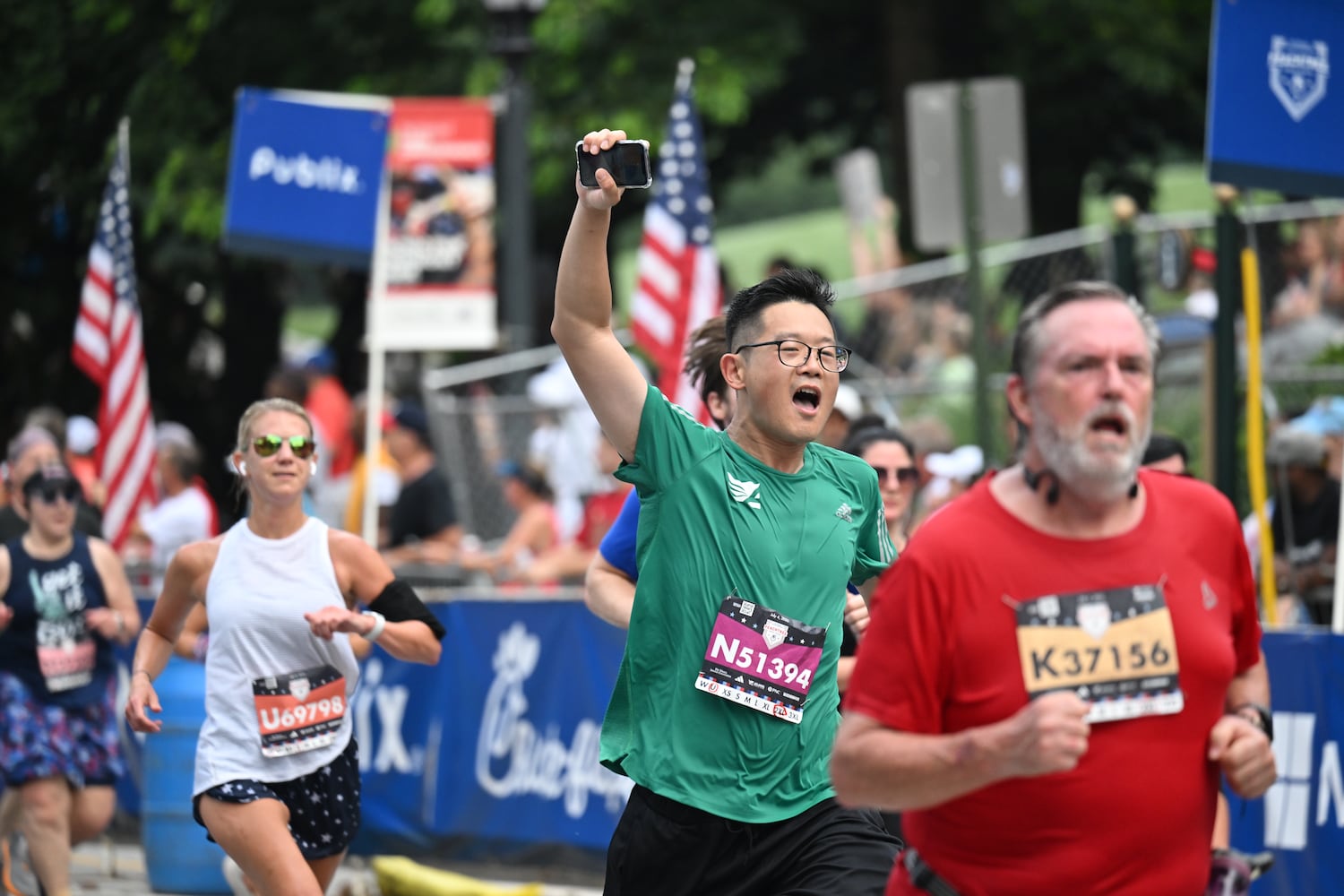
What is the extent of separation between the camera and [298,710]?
21.9 feet

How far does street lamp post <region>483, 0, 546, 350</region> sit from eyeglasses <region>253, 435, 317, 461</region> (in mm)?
8215

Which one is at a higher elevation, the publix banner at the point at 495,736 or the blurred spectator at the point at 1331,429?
the blurred spectator at the point at 1331,429

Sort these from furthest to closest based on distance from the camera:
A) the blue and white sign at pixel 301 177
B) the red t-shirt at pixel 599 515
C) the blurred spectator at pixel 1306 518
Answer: the red t-shirt at pixel 599 515 → the blue and white sign at pixel 301 177 → the blurred spectator at pixel 1306 518

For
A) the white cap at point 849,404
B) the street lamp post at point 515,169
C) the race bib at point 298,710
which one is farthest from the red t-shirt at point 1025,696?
the street lamp post at point 515,169

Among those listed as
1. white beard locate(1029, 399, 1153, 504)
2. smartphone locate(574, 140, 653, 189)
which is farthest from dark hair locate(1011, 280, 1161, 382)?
smartphone locate(574, 140, 653, 189)

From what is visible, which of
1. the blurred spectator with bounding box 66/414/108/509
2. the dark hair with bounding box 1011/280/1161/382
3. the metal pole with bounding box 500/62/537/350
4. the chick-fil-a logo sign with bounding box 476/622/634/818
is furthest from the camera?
the blurred spectator with bounding box 66/414/108/509

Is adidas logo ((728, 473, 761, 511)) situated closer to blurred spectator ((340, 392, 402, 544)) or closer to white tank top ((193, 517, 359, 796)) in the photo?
white tank top ((193, 517, 359, 796))

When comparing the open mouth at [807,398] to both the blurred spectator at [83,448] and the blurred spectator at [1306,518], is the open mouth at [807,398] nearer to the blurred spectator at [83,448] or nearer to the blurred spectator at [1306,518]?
the blurred spectator at [1306,518]

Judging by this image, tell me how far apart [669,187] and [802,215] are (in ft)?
210

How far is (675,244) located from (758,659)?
750 centimetres

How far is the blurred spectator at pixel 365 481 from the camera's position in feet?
43.1

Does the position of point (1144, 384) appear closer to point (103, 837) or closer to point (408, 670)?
point (408, 670)

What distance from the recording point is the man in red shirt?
11.2 ft

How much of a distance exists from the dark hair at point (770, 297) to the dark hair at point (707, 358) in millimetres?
650
